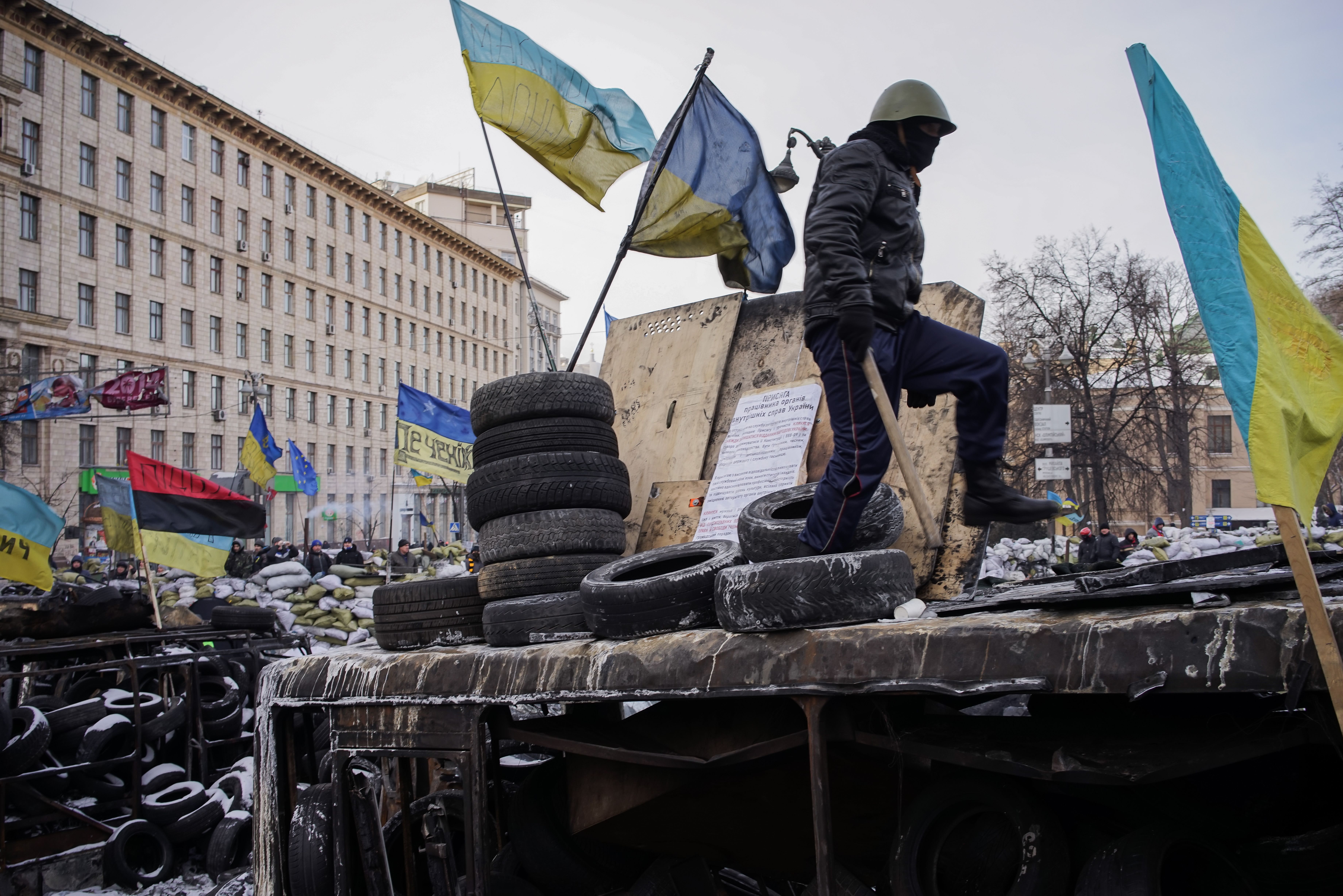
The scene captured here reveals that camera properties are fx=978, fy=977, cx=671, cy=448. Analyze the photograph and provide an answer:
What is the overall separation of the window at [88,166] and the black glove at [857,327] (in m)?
55.0

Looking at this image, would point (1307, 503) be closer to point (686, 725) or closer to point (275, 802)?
point (686, 725)

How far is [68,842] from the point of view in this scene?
7.92 m

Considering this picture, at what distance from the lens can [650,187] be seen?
590 centimetres

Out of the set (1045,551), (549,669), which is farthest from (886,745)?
(1045,551)

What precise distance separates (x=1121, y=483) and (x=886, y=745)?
3463 cm

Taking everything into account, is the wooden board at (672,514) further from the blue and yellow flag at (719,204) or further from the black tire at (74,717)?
the black tire at (74,717)

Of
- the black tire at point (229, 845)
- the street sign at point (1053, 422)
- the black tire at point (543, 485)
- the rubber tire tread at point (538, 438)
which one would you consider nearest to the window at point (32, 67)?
the street sign at point (1053, 422)

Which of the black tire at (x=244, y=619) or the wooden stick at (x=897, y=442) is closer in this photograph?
the wooden stick at (x=897, y=442)

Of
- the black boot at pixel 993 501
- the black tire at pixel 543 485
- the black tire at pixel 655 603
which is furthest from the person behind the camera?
the black tire at pixel 543 485

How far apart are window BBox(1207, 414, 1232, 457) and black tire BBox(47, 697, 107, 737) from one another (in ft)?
185

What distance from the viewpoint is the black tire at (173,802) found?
8242 mm

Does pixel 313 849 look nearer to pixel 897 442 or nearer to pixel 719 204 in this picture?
pixel 897 442


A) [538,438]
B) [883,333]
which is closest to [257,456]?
[538,438]

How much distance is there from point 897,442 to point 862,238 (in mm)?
824
